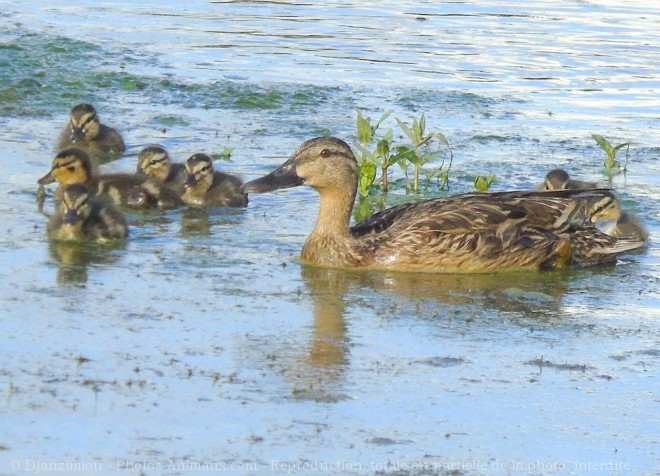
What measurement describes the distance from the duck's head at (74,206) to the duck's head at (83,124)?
6.34 ft

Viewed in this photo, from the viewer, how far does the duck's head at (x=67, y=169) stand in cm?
1005

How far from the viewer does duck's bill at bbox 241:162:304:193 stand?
8961 mm

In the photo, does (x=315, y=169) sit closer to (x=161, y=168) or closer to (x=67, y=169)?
(x=161, y=168)

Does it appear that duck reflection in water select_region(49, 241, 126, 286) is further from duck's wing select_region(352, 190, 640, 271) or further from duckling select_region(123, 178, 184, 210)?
duck's wing select_region(352, 190, 640, 271)

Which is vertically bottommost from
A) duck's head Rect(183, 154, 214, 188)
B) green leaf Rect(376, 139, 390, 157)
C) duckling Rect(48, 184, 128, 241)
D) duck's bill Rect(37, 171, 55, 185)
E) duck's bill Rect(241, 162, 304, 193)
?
duckling Rect(48, 184, 128, 241)

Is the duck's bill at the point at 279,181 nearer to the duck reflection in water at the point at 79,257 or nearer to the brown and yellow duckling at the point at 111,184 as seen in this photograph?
the duck reflection in water at the point at 79,257

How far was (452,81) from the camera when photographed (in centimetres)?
1416

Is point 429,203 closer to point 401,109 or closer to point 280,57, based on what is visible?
point 401,109

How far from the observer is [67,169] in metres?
10.1

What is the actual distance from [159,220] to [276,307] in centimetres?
230

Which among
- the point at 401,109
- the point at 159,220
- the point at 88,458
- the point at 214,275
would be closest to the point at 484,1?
the point at 401,109

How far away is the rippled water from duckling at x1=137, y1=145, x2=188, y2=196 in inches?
13.4

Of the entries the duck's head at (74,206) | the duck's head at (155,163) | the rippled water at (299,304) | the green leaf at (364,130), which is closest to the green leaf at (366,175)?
the green leaf at (364,130)

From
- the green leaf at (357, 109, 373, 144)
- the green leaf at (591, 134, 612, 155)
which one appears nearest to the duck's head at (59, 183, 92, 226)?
the green leaf at (357, 109, 373, 144)
